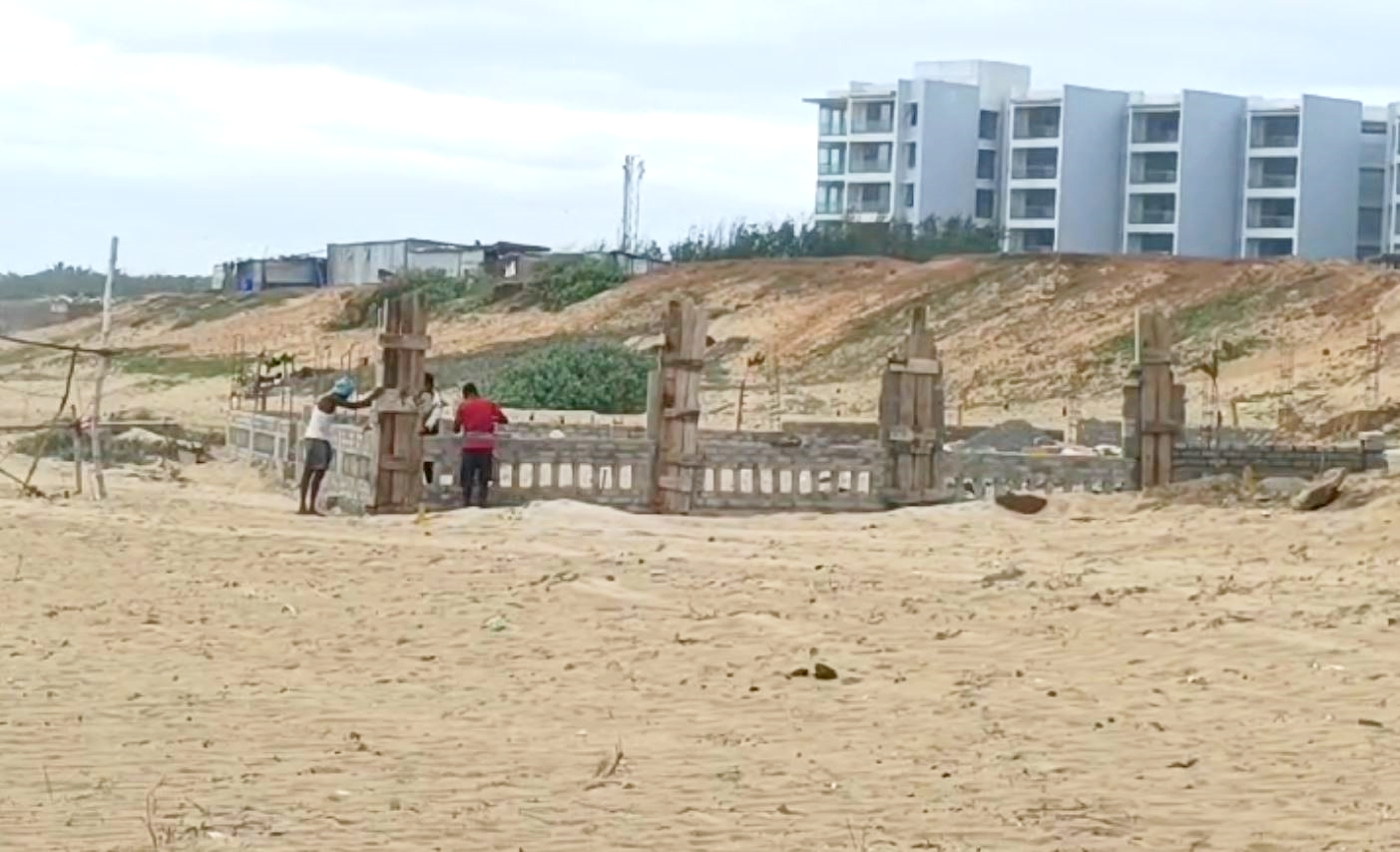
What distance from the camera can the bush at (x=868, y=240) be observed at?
79.6 metres

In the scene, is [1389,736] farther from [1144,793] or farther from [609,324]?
[609,324]

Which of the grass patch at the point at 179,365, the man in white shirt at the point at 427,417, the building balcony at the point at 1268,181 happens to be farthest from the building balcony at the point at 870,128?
the man in white shirt at the point at 427,417

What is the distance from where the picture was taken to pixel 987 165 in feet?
303

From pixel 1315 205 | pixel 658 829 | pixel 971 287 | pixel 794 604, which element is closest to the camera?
pixel 658 829

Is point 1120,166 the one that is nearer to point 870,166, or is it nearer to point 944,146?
point 944,146

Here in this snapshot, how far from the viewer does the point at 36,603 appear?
596 inches

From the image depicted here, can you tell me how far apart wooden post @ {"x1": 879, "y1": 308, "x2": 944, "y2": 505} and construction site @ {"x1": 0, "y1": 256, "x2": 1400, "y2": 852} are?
0.03m

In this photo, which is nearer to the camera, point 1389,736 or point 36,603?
point 1389,736

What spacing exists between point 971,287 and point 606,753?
52.2 meters

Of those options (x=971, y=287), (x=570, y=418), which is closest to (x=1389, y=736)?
(x=570, y=418)

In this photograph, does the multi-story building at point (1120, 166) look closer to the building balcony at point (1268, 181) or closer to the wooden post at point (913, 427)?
the building balcony at point (1268, 181)

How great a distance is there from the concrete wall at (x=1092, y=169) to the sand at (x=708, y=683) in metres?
69.1

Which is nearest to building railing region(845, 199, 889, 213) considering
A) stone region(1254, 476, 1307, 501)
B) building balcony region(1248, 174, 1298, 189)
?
building balcony region(1248, 174, 1298, 189)

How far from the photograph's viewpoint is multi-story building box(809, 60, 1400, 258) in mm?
85438
